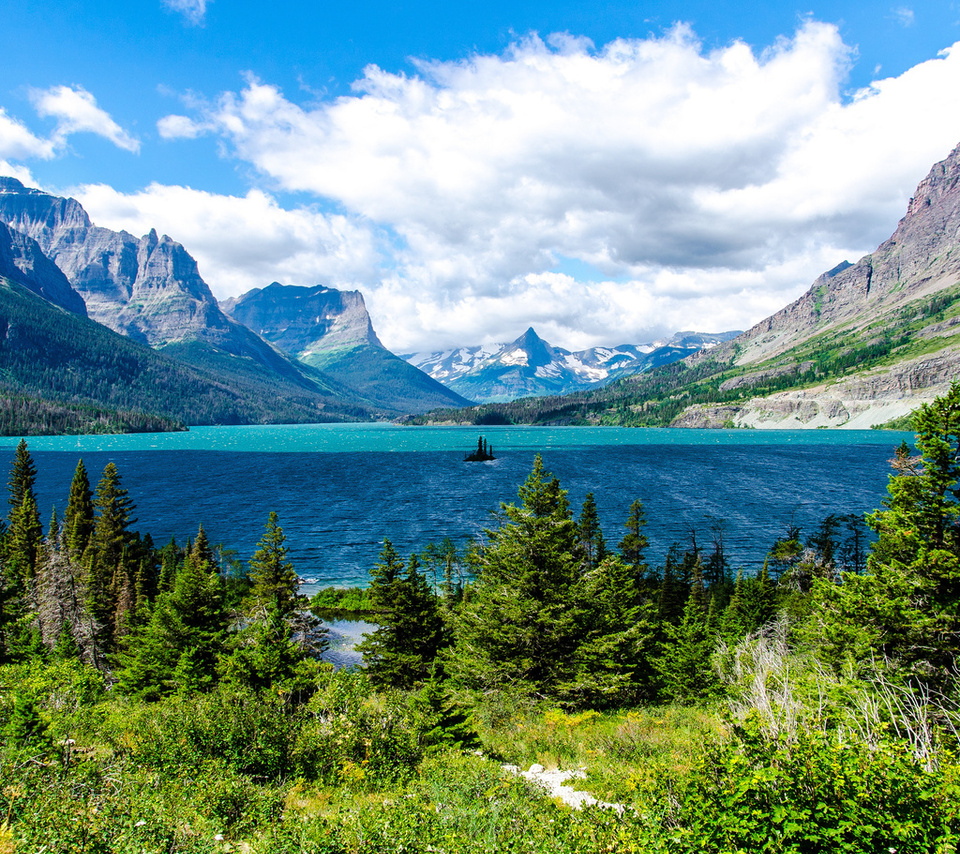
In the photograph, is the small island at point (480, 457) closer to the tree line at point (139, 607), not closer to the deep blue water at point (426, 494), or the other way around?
the deep blue water at point (426, 494)

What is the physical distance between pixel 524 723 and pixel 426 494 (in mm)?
100525

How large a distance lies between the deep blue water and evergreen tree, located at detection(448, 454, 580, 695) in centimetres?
4299

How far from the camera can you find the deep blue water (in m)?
82.3

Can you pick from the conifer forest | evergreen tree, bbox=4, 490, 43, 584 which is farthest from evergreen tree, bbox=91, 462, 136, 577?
the conifer forest

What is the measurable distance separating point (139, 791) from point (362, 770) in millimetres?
5377

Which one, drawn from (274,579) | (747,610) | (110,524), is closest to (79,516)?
(110,524)

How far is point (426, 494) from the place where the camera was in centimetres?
12119

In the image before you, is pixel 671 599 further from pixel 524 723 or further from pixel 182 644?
pixel 182 644

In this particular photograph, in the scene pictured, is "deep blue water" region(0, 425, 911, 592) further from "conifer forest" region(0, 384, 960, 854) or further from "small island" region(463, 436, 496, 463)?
"conifer forest" region(0, 384, 960, 854)

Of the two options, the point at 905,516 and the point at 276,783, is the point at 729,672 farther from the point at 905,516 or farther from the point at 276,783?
the point at 276,783

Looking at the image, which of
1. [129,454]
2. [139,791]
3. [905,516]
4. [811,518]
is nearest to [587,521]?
[905,516]

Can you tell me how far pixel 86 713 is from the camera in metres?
19.6

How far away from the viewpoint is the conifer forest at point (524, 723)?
8461 millimetres

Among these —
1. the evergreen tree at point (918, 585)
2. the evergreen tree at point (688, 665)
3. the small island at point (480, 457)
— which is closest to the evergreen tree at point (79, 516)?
the evergreen tree at point (688, 665)
